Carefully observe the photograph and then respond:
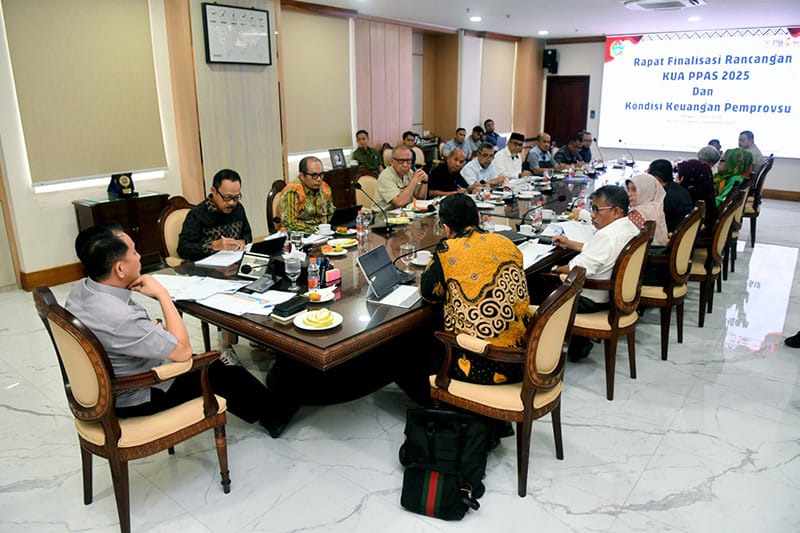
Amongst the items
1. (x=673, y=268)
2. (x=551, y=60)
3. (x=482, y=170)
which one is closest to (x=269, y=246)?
(x=673, y=268)

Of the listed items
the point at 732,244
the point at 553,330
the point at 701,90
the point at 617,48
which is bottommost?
the point at 732,244

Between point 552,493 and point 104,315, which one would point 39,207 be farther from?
point 552,493

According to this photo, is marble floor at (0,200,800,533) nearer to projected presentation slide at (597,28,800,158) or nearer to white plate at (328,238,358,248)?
white plate at (328,238,358,248)

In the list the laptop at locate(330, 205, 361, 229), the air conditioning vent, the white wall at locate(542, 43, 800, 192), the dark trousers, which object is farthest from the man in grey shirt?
the white wall at locate(542, 43, 800, 192)

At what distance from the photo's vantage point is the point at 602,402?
9.93 feet

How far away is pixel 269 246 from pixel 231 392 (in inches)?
32.0

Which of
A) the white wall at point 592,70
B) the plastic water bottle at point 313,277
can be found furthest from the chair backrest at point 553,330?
the white wall at point 592,70

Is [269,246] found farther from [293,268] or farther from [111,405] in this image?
[111,405]

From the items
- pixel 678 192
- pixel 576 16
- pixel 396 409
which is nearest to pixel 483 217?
pixel 678 192

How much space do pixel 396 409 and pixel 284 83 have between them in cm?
504

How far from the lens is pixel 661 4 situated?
6.37m

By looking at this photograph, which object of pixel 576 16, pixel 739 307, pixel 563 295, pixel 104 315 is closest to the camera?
pixel 104 315

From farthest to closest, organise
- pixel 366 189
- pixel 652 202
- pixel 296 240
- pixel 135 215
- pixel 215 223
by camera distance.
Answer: pixel 135 215 → pixel 366 189 → pixel 652 202 → pixel 215 223 → pixel 296 240

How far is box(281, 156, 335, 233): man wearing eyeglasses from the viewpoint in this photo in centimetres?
395
